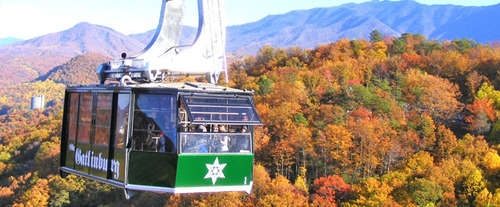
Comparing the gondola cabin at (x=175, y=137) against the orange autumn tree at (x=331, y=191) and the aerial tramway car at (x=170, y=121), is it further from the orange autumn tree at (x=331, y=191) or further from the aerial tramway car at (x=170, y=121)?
Result: the orange autumn tree at (x=331, y=191)

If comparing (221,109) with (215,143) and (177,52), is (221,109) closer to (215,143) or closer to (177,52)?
(215,143)

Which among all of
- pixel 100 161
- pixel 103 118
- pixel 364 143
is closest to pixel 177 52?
pixel 103 118

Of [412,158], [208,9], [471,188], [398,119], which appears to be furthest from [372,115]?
[208,9]

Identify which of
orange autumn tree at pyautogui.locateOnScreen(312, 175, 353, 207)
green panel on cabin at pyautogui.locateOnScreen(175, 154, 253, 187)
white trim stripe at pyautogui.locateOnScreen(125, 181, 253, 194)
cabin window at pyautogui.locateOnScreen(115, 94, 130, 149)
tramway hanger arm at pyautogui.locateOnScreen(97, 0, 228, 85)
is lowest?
orange autumn tree at pyautogui.locateOnScreen(312, 175, 353, 207)

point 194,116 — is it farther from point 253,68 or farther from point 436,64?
point 253,68

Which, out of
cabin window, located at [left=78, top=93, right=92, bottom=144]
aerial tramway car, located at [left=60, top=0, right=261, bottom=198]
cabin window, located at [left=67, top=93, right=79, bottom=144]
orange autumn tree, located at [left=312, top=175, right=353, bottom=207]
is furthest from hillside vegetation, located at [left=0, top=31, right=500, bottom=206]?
aerial tramway car, located at [left=60, top=0, right=261, bottom=198]

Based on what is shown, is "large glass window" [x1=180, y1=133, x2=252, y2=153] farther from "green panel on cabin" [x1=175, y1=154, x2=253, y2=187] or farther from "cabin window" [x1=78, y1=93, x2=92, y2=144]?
"cabin window" [x1=78, y1=93, x2=92, y2=144]
